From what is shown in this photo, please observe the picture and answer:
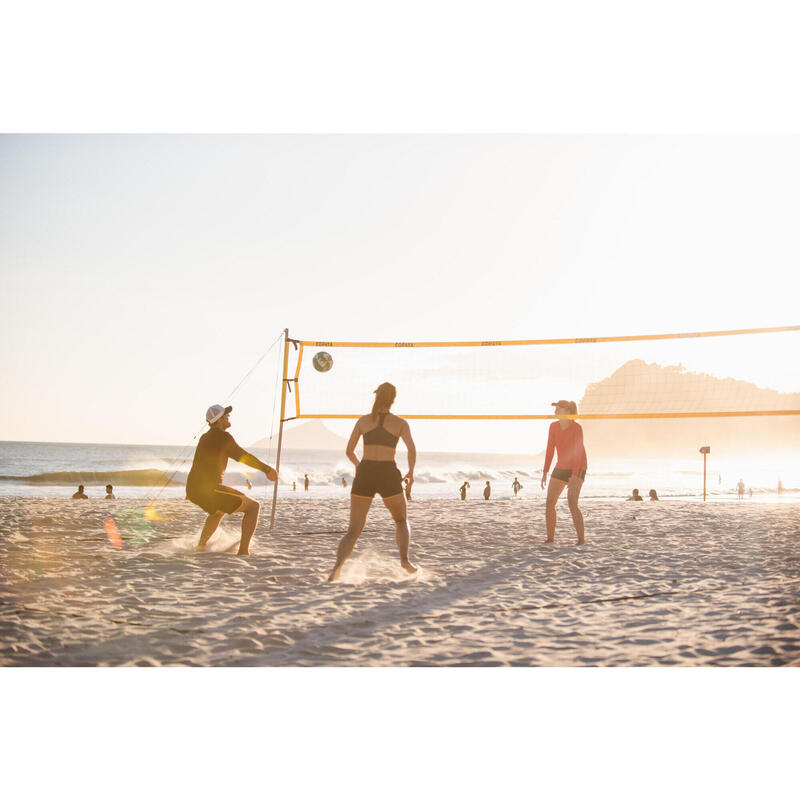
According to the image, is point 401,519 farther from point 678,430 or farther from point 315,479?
point 678,430

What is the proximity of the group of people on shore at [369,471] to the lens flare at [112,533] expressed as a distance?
3.67 feet

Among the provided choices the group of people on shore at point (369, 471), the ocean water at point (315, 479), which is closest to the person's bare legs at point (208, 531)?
the group of people on shore at point (369, 471)

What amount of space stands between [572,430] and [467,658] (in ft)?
12.8

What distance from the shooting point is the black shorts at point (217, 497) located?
5707 millimetres

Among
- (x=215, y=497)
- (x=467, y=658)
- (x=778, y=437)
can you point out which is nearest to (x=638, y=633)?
(x=467, y=658)

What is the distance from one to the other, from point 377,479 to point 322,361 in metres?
3.77

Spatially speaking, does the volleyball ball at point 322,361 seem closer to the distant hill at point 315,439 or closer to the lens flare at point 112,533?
the lens flare at point 112,533

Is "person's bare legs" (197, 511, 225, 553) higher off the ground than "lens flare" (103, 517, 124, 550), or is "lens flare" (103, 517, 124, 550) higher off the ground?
"person's bare legs" (197, 511, 225, 553)

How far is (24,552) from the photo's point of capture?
20.4 feet

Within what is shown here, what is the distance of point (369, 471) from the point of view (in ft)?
15.5

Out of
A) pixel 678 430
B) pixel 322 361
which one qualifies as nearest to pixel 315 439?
pixel 678 430

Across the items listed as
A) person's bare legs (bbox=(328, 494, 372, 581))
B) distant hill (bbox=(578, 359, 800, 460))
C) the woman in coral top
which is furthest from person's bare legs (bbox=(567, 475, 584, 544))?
distant hill (bbox=(578, 359, 800, 460))

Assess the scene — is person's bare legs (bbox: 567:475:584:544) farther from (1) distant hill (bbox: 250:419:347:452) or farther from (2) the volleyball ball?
(1) distant hill (bbox: 250:419:347:452)

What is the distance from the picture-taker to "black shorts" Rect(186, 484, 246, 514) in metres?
5.71
